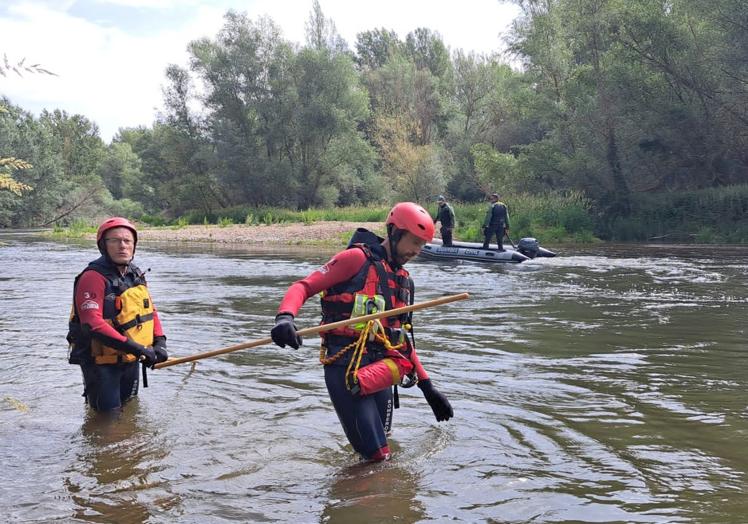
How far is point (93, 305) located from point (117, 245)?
0.47 meters

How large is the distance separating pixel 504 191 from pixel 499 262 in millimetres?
20178

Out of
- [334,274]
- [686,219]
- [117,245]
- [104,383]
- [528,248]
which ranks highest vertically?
[686,219]

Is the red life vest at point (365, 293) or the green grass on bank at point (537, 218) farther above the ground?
the green grass on bank at point (537, 218)

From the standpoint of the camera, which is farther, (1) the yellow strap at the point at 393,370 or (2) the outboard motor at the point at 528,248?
(2) the outboard motor at the point at 528,248

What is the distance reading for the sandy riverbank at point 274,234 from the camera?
36.2 meters

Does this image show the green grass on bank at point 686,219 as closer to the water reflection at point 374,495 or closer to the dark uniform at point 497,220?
the dark uniform at point 497,220

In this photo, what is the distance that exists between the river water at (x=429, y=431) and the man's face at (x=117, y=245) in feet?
4.11

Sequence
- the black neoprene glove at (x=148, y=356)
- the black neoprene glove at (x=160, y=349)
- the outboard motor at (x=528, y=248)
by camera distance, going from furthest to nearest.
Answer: the outboard motor at (x=528, y=248), the black neoprene glove at (x=160, y=349), the black neoprene glove at (x=148, y=356)

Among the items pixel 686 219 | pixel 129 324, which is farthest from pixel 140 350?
pixel 686 219

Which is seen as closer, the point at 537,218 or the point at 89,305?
the point at 89,305

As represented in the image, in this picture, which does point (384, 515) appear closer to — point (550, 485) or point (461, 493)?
point (461, 493)

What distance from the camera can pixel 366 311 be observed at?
15.5 feet

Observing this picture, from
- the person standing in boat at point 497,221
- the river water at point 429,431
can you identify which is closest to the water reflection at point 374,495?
Result: the river water at point 429,431

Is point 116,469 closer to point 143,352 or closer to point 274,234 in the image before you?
point 143,352
